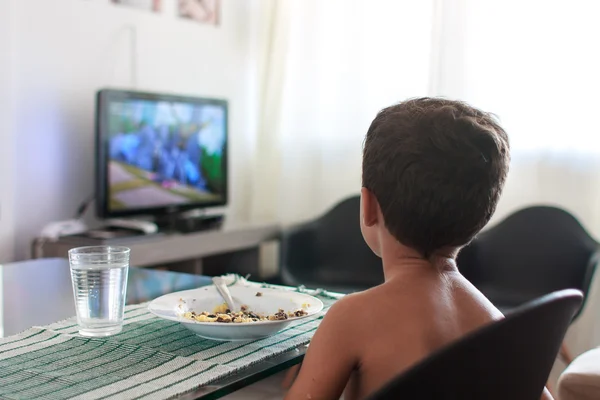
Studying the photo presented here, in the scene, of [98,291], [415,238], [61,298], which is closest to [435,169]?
[415,238]

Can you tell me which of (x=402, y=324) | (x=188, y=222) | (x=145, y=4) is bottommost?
(x=188, y=222)

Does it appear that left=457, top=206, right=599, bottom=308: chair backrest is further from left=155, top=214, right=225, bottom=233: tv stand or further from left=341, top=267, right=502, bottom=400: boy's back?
left=341, top=267, right=502, bottom=400: boy's back

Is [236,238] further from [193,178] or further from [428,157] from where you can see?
[428,157]

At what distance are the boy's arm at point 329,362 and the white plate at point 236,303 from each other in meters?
0.15

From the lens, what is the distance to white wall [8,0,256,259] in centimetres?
300

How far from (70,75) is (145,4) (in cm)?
56

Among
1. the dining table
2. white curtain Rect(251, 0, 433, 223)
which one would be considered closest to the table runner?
the dining table

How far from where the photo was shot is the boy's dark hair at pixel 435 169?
0.95 metres

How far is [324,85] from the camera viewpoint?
12.7 ft

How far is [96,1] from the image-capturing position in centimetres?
324

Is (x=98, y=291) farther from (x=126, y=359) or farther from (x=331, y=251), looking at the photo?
(x=331, y=251)

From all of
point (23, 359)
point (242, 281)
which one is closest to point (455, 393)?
point (23, 359)

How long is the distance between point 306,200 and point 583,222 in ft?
4.75

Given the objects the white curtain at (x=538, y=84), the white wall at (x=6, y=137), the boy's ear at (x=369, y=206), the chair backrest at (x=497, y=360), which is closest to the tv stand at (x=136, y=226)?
the white wall at (x=6, y=137)
